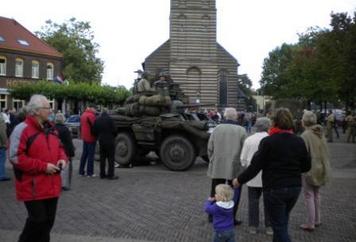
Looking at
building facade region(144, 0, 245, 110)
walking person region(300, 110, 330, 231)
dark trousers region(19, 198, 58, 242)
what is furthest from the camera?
building facade region(144, 0, 245, 110)

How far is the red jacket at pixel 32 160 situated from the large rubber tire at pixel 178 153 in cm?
1041

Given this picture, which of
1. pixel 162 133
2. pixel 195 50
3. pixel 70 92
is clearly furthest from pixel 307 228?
pixel 195 50

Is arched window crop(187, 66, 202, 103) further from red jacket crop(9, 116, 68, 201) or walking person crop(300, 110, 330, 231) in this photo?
red jacket crop(9, 116, 68, 201)

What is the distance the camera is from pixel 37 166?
585 centimetres

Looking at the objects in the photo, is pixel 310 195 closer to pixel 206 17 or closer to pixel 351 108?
pixel 351 108

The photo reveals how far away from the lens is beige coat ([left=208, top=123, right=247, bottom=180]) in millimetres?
8859

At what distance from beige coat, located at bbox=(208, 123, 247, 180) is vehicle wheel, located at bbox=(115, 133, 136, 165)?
8.53 m

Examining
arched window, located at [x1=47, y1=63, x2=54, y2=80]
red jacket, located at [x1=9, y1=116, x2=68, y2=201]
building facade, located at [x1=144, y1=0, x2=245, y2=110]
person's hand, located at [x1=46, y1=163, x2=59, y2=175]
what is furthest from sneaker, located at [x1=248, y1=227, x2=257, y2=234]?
arched window, located at [x1=47, y1=63, x2=54, y2=80]

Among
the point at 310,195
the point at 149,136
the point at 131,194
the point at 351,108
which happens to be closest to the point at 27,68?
the point at 351,108

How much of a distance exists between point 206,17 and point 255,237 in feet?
158

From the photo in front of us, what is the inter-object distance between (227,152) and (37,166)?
145 inches

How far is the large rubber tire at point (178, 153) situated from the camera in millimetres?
16406

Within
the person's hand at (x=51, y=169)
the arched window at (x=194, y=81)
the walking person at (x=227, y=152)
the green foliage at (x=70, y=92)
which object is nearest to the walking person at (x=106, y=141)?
the walking person at (x=227, y=152)

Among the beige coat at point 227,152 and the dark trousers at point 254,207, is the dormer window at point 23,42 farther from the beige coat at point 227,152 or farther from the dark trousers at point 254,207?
the dark trousers at point 254,207
